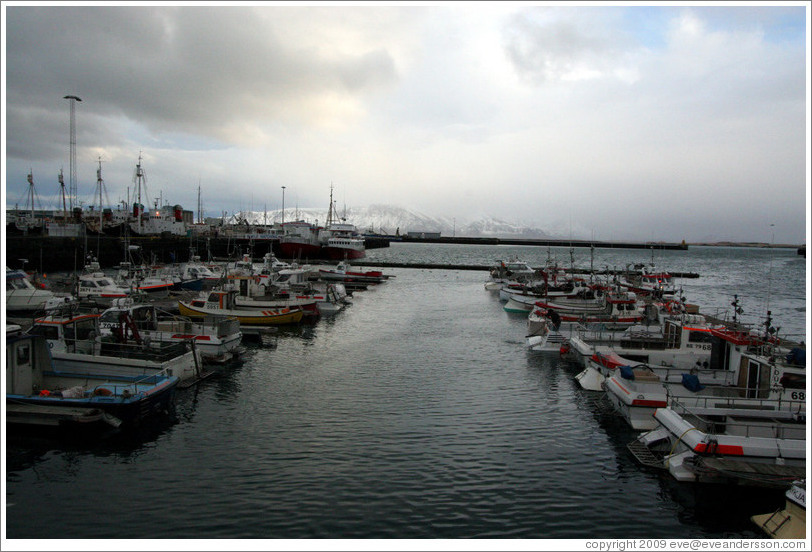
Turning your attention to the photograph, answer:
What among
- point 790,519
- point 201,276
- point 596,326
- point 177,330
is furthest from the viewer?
point 201,276

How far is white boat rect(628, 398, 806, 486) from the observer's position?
11.8 meters

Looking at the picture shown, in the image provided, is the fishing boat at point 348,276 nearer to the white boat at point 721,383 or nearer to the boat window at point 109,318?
the boat window at point 109,318

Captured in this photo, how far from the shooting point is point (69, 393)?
1478 centimetres

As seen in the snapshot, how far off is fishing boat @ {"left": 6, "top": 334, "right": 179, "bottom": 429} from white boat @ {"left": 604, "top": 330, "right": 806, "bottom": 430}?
14.4m

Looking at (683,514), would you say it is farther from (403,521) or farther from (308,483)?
(308,483)

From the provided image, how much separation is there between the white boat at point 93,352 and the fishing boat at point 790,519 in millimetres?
17162

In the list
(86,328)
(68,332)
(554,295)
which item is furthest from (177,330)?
(554,295)

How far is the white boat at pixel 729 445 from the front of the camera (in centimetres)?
1184

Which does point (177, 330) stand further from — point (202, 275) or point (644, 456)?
point (202, 275)

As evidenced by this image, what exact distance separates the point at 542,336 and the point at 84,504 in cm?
2227

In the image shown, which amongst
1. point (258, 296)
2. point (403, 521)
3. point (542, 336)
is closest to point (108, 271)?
point (258, 296)

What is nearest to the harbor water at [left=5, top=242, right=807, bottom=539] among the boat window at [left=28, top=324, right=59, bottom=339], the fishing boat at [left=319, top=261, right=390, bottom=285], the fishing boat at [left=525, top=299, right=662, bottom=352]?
the fishing boat at [left=525, top=299, right=662, bottom=352]

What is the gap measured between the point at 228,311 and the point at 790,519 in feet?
89.2

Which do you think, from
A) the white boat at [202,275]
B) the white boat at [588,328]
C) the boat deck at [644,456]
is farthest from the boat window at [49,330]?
the white boat at [202,275]
